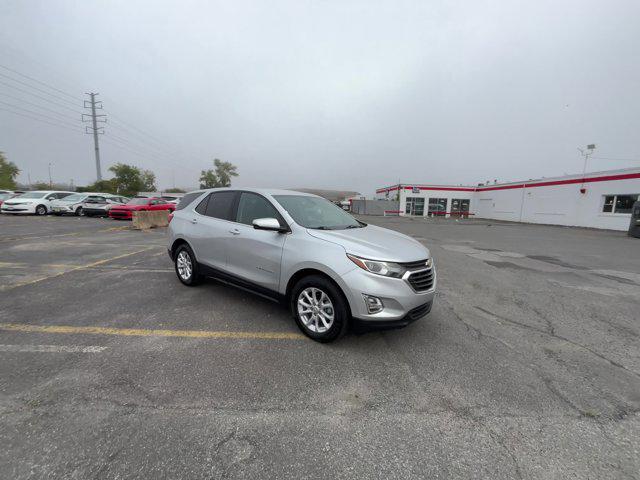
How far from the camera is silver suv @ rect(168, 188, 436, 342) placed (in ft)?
9.73

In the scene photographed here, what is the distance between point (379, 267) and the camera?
2.98 m

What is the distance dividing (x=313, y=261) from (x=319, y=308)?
1.79ft

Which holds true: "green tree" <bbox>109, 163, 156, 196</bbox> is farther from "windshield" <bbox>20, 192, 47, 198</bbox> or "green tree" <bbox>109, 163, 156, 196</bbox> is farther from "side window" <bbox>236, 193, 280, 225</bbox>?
"side window" <bbox>236, 193, 280, 225</bbox>

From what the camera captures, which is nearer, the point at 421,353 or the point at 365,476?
the point at 365,476

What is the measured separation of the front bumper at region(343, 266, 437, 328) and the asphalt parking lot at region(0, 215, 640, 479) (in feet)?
1.48

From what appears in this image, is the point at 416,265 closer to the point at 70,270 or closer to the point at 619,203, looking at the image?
the point at 70,270

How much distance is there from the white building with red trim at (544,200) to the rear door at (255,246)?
25.4 meters

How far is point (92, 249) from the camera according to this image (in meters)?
8.41

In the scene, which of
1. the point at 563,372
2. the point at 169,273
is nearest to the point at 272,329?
the point at 563,372

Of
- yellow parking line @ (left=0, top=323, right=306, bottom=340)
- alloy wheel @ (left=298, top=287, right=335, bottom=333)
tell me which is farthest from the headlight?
yellow parking line @ (left=0, top=323, right=306, bottom=340)

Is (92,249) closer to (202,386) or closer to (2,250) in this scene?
(2,250)

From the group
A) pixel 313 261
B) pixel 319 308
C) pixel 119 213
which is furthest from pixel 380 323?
pixel 119 213

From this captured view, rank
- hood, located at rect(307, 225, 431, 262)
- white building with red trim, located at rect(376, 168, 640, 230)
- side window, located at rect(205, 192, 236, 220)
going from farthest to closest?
white building with red trim, located at rect(376, 168, 640, 230)
side window, located at rect(205, 192, 236, 220)
hood, located at rect(307, 225, 431, 262)

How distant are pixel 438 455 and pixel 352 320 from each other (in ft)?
4.37
